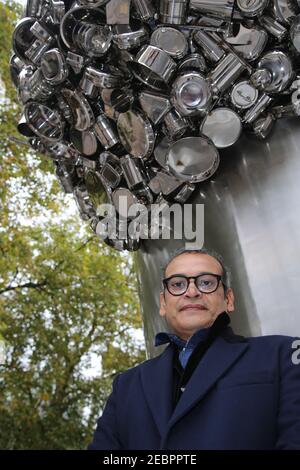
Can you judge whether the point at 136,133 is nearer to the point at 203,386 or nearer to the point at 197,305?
the point at 197,305

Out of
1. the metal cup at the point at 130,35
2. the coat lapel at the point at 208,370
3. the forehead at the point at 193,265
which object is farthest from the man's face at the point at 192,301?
the metal cup at the point at 130,35

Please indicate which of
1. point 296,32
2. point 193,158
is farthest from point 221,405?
point 296,32

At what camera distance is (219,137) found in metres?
2.52

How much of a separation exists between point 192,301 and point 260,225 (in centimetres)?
43

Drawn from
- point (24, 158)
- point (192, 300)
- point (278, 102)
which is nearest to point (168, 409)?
point (192, 300)

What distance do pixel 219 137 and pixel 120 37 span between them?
0.50 m

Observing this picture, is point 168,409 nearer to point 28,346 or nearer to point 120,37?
point 120,37

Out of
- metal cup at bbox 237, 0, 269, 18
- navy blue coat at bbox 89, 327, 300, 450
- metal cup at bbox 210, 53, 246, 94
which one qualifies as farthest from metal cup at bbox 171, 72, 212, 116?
navy blue coat at bbox 89, 327, 300, 450

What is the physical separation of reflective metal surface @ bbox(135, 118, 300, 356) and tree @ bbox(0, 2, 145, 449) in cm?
716

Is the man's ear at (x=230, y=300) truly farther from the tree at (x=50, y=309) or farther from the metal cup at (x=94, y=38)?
the tree at (x=50, y=309)

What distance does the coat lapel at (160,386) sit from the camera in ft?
6.64

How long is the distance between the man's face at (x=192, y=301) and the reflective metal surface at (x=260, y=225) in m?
0.16

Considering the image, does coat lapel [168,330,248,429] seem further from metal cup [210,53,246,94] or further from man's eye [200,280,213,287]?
metal cup [210,53,246,94]

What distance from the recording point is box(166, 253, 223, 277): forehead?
228 centimetres
